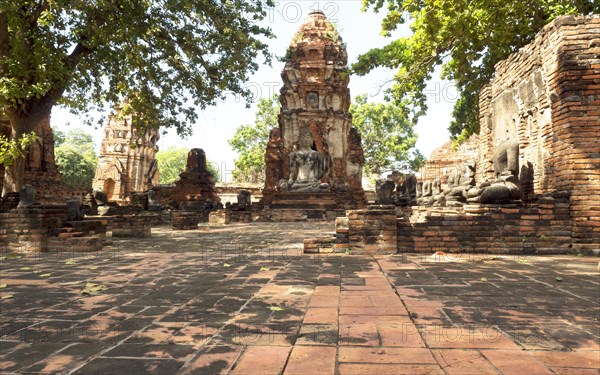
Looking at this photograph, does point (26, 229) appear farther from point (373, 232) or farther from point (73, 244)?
point (373, 232)

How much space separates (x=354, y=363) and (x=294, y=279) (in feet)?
6.49

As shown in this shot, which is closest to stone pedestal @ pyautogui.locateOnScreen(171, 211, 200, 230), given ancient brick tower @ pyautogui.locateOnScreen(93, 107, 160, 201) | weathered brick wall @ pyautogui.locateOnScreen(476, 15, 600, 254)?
weathered brick wall @ pyautogui.locateOnScreen(476, 15, 600, 254)

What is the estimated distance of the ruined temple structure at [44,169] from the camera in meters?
17.2

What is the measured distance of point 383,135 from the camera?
32.4 m

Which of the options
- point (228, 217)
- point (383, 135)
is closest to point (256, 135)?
point (383, 135)

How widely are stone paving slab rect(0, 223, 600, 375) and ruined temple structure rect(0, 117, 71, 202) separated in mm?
15386

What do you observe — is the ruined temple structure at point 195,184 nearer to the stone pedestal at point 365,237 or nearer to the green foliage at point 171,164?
the stone pedestal at point 365,237

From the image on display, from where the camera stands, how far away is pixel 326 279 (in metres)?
3.78

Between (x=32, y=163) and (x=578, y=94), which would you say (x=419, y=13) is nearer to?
(x=578, y=94)

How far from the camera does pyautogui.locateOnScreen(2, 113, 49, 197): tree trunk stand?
332 inches

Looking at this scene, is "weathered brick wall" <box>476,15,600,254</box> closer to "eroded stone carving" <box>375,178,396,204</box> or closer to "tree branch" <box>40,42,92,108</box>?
"eroded stone carving" <box>375,178,396,204</box>

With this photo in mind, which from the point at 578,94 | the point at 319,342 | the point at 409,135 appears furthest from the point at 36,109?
the point at 409,135

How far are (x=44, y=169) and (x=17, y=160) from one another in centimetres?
1183

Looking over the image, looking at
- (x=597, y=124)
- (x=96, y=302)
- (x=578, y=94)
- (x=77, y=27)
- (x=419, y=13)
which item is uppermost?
(x=419, y=13)
